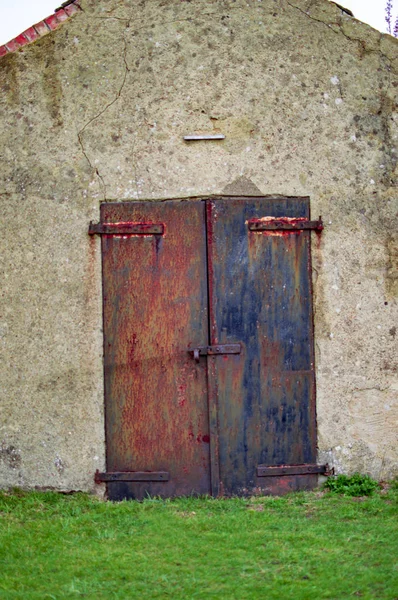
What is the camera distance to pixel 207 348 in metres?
6.42

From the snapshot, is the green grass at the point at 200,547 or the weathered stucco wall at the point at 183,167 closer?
the green grass at the point at 200,547

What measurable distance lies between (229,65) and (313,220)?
1.35 meters

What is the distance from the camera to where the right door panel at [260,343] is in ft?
21.1

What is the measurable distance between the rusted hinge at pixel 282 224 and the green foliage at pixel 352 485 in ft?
6.17

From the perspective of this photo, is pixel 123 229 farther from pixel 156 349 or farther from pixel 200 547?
pixel 200 547

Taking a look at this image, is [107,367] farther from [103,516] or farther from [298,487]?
[298,487]

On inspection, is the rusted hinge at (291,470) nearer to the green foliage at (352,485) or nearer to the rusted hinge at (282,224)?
the green foliage at (352,485)

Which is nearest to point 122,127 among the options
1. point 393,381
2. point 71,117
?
point 71,117

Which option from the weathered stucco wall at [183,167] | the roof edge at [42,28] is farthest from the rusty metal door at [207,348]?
the roof edge at [42,28]

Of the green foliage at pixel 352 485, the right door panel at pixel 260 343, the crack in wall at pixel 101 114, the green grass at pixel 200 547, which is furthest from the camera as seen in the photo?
the crack in wall at pixel 101 114

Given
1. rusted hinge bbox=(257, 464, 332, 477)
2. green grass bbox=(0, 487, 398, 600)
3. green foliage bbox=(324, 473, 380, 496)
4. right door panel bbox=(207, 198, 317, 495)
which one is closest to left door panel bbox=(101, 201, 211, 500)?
right door panel bbox=(207, 198, 317, 495)

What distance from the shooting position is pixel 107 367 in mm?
6461

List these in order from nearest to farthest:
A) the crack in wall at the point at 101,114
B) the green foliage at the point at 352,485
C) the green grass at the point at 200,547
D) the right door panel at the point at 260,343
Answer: the green grass at the point at 200,547 → the green foliage at the point at 352,485 → the right door panel at the point at 260,343 → the crack in wall at the point at 101,114

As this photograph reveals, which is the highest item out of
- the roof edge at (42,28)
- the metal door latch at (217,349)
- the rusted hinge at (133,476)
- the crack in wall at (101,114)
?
the roof edge at (42,28)
